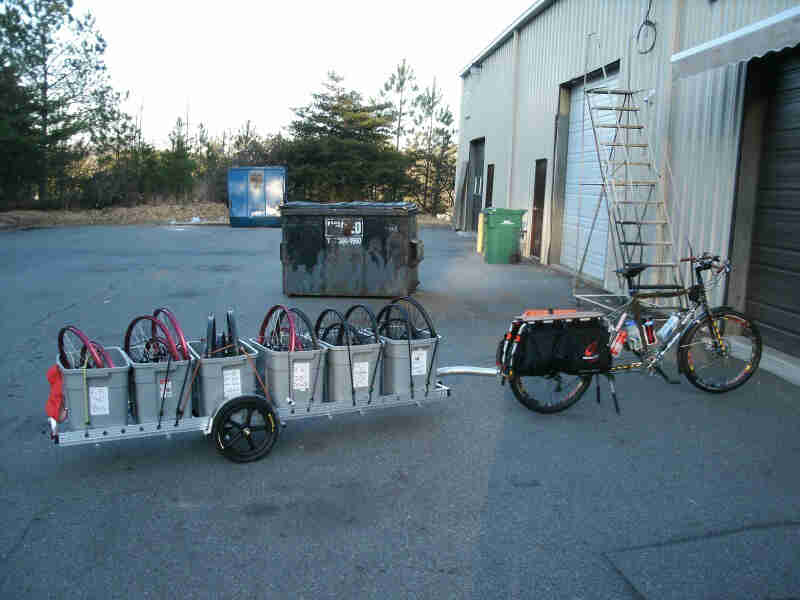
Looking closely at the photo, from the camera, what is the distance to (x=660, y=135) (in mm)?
10781

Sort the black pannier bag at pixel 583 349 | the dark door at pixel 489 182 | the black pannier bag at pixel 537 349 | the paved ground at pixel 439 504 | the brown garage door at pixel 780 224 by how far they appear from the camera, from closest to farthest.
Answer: the paved ground at pixel 439 504, the black pannier bag at pixel 537 349, the black pannier bag at pixel 583 349, the brown garage door at pixel 780 224, the dark door at pixel 489 182

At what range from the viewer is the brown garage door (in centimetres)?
748

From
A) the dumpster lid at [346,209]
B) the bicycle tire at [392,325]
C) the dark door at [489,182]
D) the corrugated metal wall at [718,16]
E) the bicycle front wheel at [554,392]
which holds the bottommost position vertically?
the bicycle front wheel at [554,392]

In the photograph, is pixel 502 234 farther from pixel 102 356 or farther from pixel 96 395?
pixel 96 395

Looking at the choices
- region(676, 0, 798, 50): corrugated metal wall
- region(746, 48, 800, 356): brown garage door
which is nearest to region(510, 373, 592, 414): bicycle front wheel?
region(746, 48, 800, 356): brown garage door

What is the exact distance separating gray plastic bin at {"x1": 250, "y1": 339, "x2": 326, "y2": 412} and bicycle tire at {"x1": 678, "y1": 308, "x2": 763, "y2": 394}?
10.6ft

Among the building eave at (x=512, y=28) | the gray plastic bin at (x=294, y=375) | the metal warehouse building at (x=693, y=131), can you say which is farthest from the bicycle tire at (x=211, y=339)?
the building eave at (x=512, y=28)

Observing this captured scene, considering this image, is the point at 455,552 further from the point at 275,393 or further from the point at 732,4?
the point at 732,4

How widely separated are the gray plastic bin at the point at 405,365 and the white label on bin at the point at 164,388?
1.53 meters

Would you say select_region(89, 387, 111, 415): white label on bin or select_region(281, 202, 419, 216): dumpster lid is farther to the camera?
select_region(281, 202, 419, 216): dumpster lid

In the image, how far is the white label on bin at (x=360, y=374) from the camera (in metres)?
5.27

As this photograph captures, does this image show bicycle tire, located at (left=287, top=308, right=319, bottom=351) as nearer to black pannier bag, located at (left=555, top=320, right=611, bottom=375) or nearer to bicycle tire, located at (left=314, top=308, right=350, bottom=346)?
bicycle tire, located at (left=314, top=308, right=350, bottom=346)

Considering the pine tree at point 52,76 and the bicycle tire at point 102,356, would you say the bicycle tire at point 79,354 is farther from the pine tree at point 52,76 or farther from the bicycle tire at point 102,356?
the pine tree at point 52,76

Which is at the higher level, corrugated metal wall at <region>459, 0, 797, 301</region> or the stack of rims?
corrugated metal wall at <region>459, 0, 797, 301</region>
